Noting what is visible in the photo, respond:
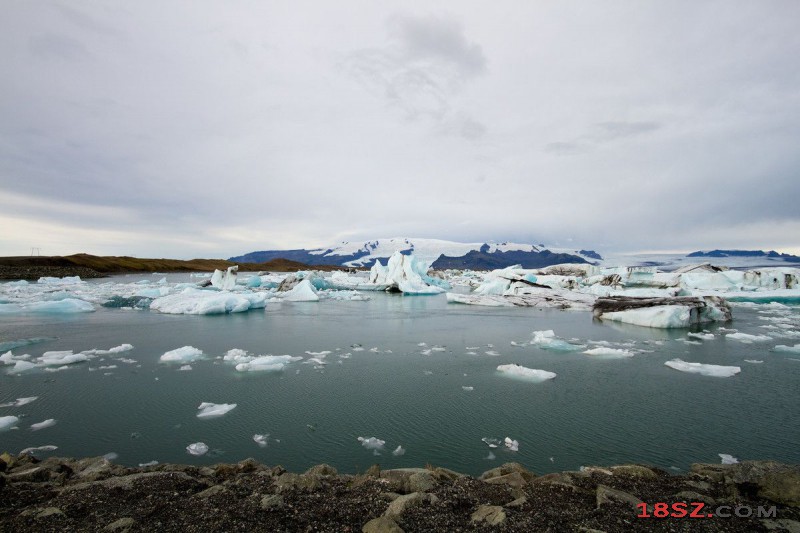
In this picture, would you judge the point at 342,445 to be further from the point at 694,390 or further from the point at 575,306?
the point at 575,306

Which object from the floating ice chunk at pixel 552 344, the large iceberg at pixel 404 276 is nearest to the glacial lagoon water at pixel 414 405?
the floating ice chunk at pixel 552 344

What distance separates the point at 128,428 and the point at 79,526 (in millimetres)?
3071

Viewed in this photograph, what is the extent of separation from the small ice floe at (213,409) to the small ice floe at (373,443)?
235 centimetres

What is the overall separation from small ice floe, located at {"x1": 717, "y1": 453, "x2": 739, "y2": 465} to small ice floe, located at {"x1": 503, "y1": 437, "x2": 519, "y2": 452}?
2.43 metres

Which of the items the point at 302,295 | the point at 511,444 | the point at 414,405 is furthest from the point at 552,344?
the point at 302,295

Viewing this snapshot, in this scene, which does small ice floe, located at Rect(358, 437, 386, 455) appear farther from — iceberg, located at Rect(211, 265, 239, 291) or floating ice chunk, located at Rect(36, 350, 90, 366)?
iceberg, located at Rect(211, 265, 239, 291)

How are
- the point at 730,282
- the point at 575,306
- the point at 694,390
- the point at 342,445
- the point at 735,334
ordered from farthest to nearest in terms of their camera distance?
the point at 730,282, the point at 575,306, the point at 735,334, the point at 694,390, the point at 342,445

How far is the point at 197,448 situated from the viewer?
4867 millimetres

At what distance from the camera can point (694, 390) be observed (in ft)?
24.0

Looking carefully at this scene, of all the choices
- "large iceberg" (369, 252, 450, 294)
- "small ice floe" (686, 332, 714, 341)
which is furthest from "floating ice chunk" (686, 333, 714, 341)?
"large iceberg" (369, 252, 450, 294)

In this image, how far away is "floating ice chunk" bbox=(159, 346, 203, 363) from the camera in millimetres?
8961

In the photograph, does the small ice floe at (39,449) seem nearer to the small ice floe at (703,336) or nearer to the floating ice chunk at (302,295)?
the small ice floe at (703,336)

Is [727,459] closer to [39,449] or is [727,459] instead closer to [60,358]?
[39,449]

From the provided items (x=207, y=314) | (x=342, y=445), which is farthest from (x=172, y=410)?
(x=207, y=314)
